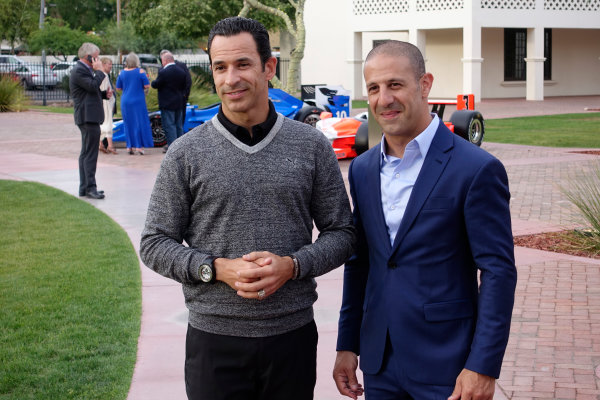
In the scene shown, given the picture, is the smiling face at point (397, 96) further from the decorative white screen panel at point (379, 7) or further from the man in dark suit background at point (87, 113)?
the decorative white screen panel at point (379, 7)

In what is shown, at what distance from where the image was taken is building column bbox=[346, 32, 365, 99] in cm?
3713

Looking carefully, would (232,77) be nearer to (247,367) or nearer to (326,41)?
(247,367)

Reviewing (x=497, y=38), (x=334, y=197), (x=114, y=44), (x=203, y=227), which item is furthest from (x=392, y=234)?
(x=114, y=44)

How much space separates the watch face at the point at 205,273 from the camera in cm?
274

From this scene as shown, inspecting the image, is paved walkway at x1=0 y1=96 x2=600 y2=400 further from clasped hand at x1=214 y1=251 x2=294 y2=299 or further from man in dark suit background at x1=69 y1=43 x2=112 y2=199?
clasped hand at x1=214 y1=251 x2=294 y2=299

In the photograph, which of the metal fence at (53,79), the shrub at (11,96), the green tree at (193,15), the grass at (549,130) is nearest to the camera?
the grass at (549,130)

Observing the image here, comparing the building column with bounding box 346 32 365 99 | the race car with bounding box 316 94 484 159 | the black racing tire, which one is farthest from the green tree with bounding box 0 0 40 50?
the black racing tire

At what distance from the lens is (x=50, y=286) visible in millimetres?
7277

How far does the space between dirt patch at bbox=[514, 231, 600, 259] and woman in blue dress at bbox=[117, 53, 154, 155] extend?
973 centimetres

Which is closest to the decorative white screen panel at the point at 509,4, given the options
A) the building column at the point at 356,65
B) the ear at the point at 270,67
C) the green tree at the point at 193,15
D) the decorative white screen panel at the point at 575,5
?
the decorative white screen panel at the point at 575,5

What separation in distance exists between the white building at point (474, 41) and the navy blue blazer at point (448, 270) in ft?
103

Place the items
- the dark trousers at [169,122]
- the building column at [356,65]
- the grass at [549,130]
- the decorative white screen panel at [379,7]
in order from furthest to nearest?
the building column at [356,65]
the decorative white screen panel at [379,7]
the grass at [549,130]
the dark trousers at [169,122]

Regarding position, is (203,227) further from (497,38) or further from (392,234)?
(497,38)

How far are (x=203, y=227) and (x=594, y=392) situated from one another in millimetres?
3031
